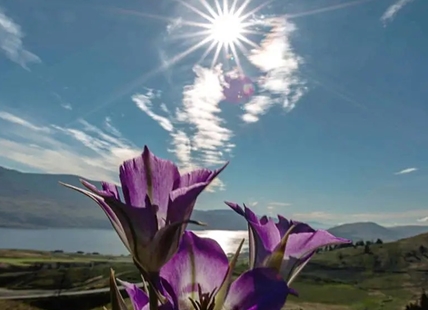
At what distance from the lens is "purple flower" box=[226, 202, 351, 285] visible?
0.65 meters

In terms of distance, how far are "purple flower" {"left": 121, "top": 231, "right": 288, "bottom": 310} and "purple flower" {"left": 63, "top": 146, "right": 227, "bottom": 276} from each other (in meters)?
0.02

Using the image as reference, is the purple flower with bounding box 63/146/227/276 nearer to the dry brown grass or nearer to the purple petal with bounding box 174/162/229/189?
the purple petal with bounding box 174/162/229/189

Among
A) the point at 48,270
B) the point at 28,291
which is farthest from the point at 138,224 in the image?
the point at 48,270

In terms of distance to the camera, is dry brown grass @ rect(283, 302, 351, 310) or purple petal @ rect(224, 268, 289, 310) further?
dry brown grass @ rect(283, 302, 351, 310)

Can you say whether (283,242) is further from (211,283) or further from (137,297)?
(137,297)

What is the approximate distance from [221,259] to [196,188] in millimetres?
131

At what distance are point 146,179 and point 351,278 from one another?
32749 millimetres

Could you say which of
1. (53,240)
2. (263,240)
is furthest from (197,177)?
(53,240)

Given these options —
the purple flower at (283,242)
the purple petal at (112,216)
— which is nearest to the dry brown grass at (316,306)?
the purple flower at (283,242)

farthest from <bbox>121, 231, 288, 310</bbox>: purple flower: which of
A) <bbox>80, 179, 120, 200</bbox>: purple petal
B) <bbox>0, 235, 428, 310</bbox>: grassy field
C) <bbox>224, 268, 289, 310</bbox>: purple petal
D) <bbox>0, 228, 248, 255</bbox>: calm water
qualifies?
<bbox>0, 228, 248, 255</bbox>: calm water

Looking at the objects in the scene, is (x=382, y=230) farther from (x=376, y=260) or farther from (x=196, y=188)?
(x=196, y=188)

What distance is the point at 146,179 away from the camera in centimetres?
61

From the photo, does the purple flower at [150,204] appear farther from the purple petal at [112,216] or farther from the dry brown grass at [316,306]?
the dry brown grass at [316,306]

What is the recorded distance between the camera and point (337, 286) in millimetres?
28875
